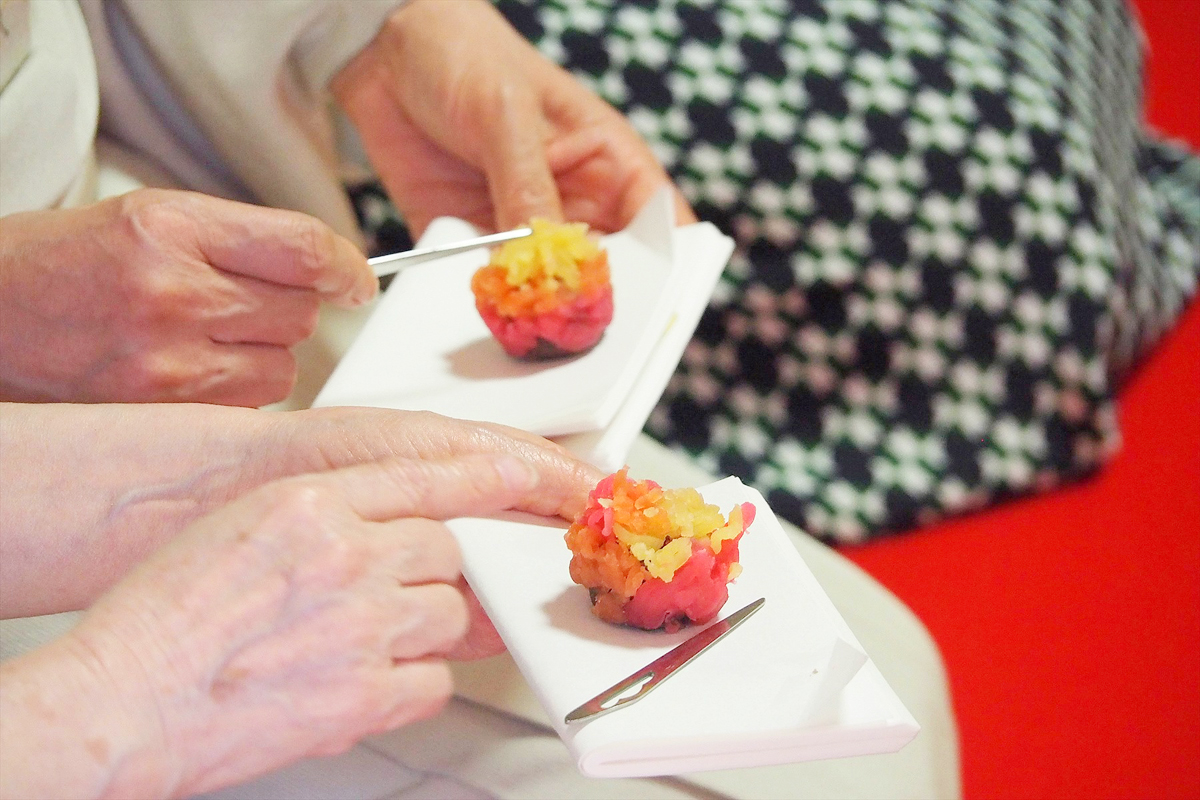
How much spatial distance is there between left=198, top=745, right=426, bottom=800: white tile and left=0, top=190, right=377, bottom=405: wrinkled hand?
0.37 meters

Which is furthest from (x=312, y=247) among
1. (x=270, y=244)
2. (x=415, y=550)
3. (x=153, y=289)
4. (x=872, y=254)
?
→ (x=872, y=254)

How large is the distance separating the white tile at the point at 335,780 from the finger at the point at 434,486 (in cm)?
21

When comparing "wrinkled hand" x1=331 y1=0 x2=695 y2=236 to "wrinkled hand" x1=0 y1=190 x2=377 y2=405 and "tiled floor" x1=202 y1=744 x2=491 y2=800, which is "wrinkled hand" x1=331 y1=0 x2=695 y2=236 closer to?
"wrinkled hand" x1=0 y1=190 x2=377 y2=405

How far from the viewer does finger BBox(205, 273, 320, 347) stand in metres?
0.88

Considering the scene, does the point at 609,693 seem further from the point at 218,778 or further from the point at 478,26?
the point at 478,26

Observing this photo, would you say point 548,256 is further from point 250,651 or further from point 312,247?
point 250,651

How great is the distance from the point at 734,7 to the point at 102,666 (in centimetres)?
125

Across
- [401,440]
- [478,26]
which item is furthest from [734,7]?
[401,440]

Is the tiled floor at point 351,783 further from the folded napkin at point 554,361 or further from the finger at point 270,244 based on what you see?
the finger at point 270,244

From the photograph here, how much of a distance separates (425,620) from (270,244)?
0.40m

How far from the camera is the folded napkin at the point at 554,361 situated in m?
0.89

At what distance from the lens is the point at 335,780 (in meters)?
0.71

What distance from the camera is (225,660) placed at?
536mm

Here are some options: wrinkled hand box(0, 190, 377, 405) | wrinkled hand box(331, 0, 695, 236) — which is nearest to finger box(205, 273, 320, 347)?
wrinkled hand box(0, 190, 377, 405)
